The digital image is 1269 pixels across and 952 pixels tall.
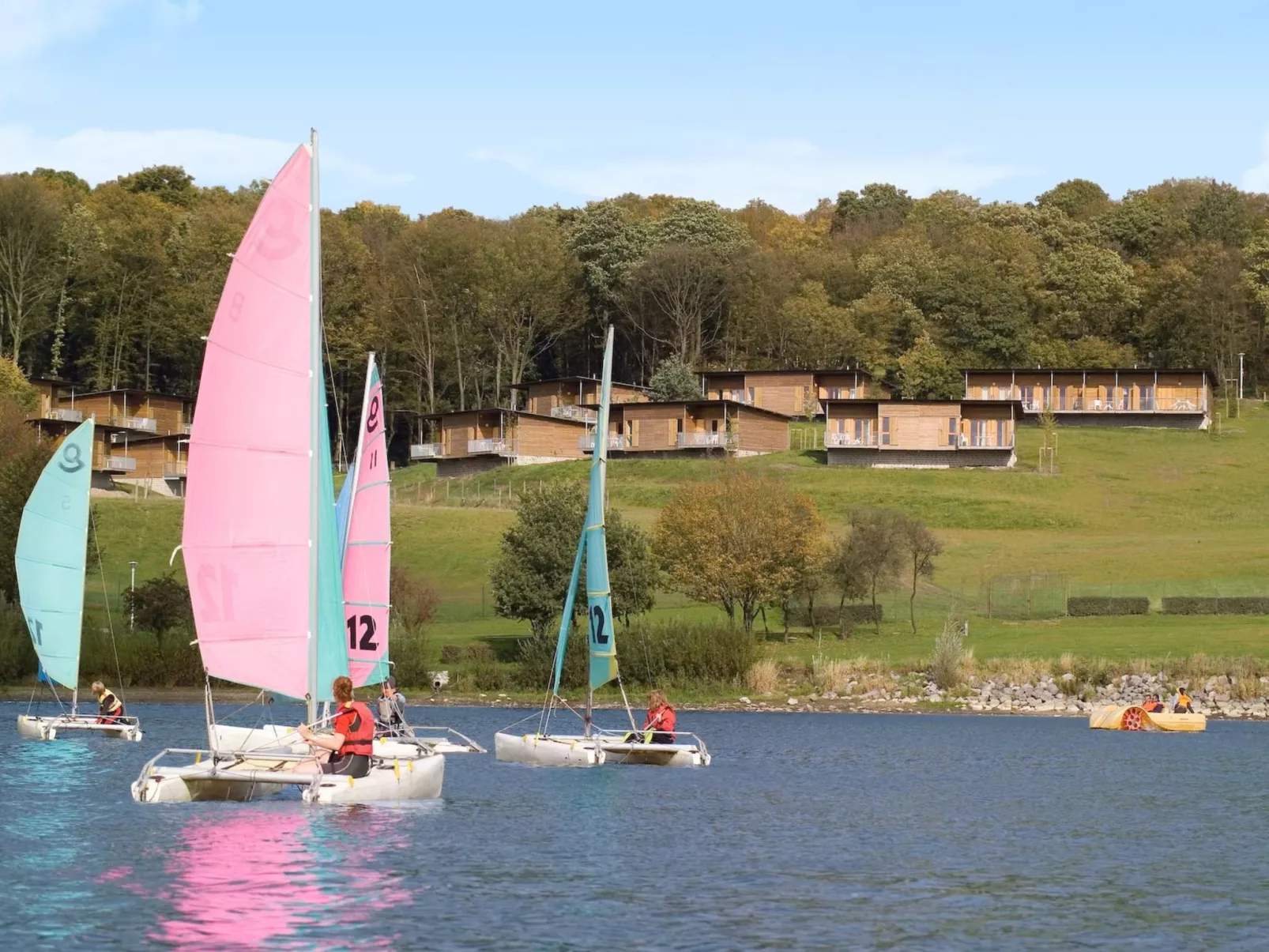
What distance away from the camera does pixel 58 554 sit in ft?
151

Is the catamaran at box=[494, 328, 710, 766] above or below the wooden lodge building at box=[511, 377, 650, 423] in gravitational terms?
below

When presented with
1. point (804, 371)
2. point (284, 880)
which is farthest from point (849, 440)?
point (284, 880)

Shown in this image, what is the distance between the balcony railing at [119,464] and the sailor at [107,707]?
82607 mm

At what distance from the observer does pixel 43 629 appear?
→ 46.4 meters

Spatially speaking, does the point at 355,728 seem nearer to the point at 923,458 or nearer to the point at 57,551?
the point at 57,551

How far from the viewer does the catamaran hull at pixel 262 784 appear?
1046 inches

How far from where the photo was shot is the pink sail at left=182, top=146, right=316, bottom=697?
25656 mm

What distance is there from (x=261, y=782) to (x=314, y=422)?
581cm

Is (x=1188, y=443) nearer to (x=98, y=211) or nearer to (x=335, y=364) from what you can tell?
(x=335, y=364)

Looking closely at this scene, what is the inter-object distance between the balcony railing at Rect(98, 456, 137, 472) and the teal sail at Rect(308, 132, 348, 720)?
102m

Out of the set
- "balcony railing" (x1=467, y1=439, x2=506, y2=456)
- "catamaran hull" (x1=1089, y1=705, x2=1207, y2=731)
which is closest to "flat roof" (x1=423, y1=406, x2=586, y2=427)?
"balcony railing" (x1=467, y1=439, x2=506, y2=456)

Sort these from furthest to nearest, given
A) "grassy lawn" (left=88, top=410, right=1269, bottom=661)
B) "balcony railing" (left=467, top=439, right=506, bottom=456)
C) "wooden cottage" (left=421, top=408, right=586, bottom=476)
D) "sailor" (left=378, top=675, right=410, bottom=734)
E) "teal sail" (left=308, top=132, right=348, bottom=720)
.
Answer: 1. "wooden cottage" (left=421, top=408, right=586, bottom=476)
2. "balcony railing" (left=467, top=439, right=506, bottom=456)
3. "grassy lawn" (left=88, top=410, right=1269, bottom=661)
4. "sailor" (left=378, top=675, right=410, bottom=734)
5. "teal sail" (left=308, top=132, right=348, bottom=720)

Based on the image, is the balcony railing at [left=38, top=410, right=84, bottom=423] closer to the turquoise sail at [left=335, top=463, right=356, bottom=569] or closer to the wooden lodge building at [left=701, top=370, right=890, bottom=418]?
the wooden lodge building at [left=701, top=370, right=890, bottom=418]

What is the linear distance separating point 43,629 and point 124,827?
65.3 feet
